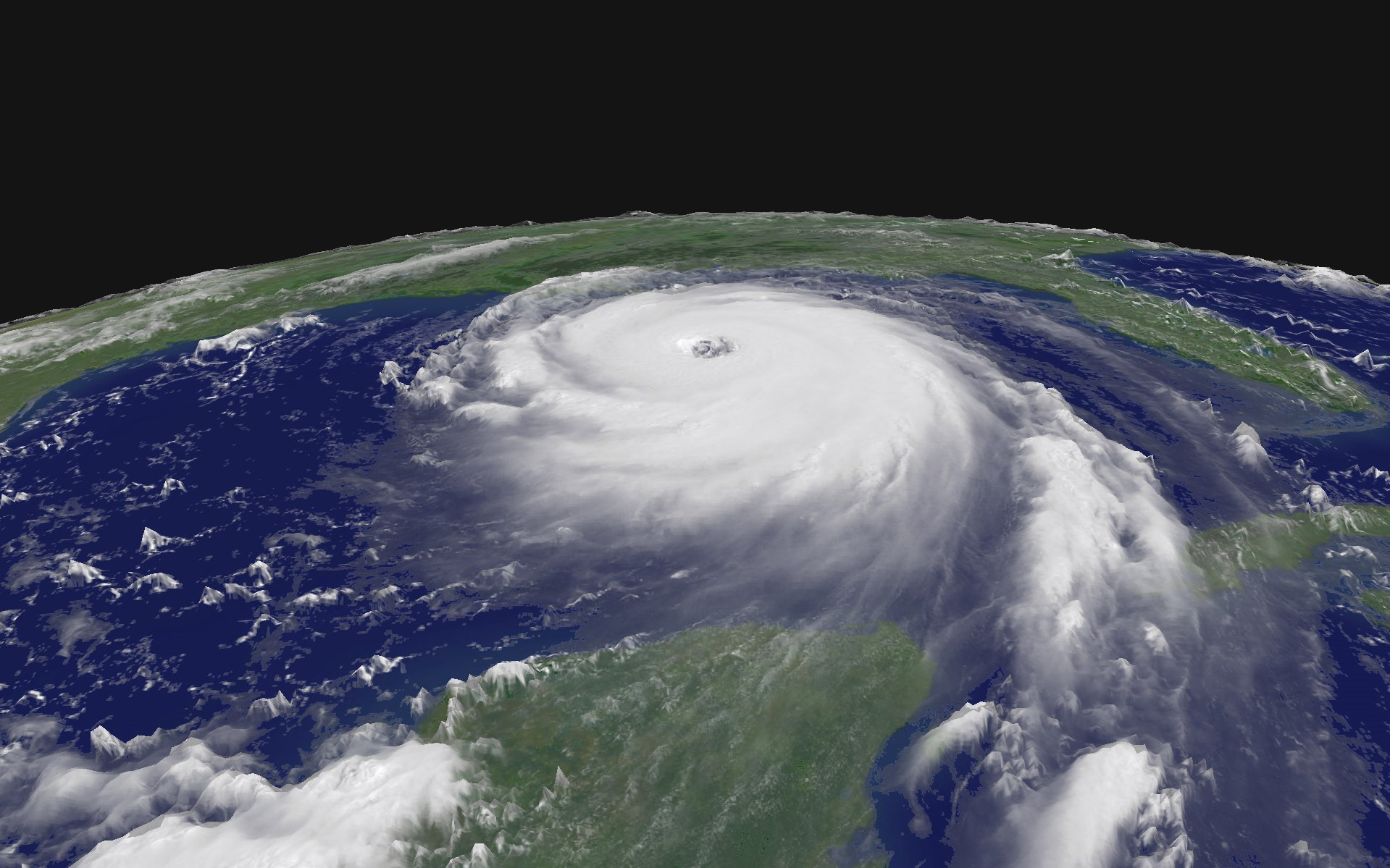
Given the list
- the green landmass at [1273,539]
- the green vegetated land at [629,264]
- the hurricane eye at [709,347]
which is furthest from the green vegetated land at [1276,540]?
the hurricane eye at [709,347]

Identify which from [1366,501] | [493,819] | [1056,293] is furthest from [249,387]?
[1366,501]

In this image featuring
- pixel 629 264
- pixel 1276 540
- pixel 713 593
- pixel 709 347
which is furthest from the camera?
pixel 629 264

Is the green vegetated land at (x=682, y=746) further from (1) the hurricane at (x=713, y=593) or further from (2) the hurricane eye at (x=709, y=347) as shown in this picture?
(2) the hurricane eye at (x=709, y=347)

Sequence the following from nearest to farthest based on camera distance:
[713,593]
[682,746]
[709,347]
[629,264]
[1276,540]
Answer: [682,746] → [713,593] → [1276,540] → [709,347] → [629,264]

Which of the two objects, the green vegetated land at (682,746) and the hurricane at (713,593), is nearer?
the green vegetated land at (682,746)

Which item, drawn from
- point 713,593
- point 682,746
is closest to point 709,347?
point 713,593

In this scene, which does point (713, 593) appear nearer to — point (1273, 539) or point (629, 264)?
point (1273, 539)

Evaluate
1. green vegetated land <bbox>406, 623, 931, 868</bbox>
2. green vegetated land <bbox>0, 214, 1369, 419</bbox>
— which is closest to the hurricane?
green vegetated land <bbox>406, 623, 931, 868</bbox>
